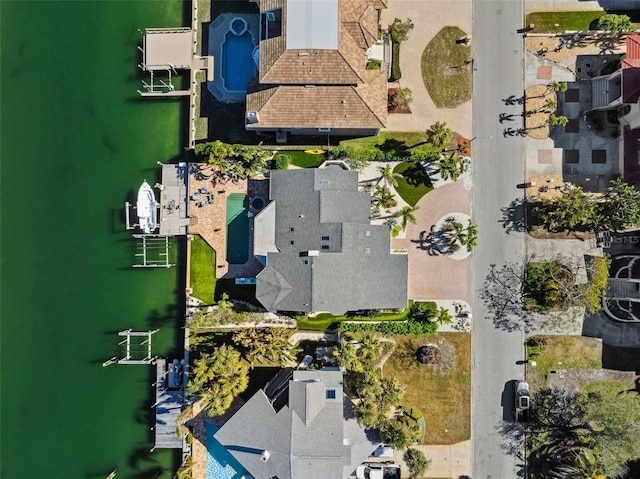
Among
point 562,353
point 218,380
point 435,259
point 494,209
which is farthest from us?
point 435,259

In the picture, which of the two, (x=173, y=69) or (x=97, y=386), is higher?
(x=173, y=69)

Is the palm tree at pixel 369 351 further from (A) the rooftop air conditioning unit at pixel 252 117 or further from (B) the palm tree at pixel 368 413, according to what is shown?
(A) the rooftop air conditioning unit at pixel 252 117

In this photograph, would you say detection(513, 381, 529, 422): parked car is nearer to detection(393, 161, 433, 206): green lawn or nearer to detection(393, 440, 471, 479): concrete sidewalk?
detection(393, 440, 471, 479): concrete sidewalk

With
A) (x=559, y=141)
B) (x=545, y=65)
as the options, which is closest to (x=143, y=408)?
(x=559, y=141)

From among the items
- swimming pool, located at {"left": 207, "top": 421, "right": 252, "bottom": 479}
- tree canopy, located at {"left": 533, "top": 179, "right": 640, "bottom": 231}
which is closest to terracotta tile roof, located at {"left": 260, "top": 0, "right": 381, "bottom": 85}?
tree canopy, located at {"left": 533, "top": 179, "right": 640, "bottom": 231}

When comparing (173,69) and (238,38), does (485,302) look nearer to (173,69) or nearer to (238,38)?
(238,38)

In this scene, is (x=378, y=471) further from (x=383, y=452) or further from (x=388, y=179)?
(x=388, y=179)

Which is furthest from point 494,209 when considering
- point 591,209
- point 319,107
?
point 319,107
